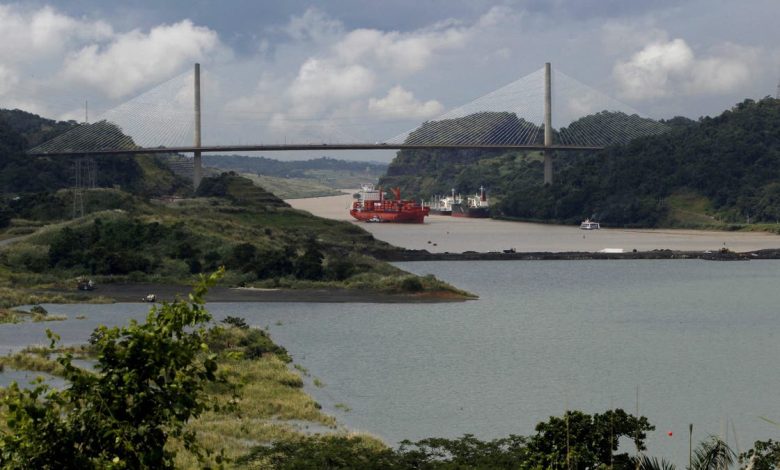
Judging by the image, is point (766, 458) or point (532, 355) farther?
point (532, 355)

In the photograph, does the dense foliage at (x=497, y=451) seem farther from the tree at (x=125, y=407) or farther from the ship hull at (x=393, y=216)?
the ship hull at (x=393, y=216)

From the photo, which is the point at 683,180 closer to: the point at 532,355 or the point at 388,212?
the point at 388,212

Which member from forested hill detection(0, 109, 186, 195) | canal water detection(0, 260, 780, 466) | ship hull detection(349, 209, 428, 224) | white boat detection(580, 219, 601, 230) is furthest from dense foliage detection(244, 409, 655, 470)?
ship hull detection(349, 209, 428, 224)

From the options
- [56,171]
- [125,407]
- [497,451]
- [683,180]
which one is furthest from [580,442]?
[56,171]

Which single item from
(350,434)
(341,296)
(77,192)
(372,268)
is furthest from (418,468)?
(77,192)

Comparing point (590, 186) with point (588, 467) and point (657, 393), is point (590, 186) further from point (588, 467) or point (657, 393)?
point (588, 467)

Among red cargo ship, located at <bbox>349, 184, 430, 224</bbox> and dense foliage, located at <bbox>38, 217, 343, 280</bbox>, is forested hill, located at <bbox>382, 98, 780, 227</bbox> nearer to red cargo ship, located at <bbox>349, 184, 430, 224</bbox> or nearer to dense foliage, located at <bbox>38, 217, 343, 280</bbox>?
red cargo ship, located at <bbox>349, 184, 430, 224</bbox>
